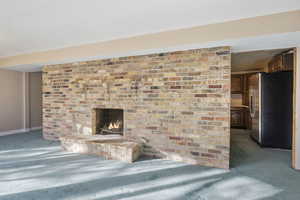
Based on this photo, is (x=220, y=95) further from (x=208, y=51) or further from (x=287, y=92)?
(x=287, y=92)

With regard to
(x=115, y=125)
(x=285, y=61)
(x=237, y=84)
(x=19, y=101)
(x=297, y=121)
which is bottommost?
(x=115, y=125)

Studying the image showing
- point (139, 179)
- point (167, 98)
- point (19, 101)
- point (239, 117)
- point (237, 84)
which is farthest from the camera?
point (237, 84)

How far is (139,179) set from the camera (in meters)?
2.27

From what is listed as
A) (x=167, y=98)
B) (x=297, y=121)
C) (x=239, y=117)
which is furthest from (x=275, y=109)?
(x=167, y=98)

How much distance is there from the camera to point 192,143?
111 inches

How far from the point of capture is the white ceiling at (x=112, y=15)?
6.00 ft

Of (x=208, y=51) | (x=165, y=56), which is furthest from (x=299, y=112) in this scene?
(x=165, y=56)

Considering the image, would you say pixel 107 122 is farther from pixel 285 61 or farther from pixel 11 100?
pixel 285 61

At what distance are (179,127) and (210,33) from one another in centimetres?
162

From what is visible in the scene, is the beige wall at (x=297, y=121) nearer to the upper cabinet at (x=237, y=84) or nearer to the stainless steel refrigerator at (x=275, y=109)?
the stainless steel refrigerator at (x=275, y=109)

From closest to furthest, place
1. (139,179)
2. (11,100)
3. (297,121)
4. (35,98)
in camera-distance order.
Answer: (139,179) < (297,121) < (11,100) < (35,98)

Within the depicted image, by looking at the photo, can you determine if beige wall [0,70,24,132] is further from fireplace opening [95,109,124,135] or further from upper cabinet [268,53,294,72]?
upper cabinet [268,53,294,72]

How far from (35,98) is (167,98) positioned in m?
5.32

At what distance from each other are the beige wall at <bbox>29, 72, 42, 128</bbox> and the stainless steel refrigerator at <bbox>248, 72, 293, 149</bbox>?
7.06 m
